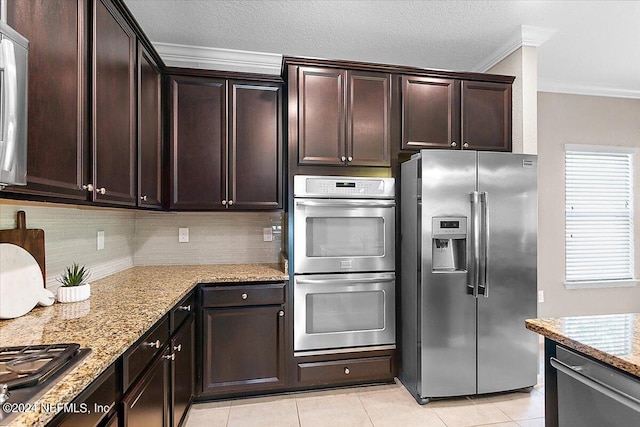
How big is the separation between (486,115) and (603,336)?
2105mm

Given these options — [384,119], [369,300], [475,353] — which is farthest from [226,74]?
[475,353]

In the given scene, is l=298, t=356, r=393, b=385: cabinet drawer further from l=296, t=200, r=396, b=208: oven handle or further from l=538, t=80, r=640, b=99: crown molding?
l=538, t=80, r=640, b=99: crown molding

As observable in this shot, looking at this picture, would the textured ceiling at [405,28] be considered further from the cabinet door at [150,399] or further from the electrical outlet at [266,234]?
the cabinet door at [150,399]

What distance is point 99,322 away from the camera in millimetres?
1344

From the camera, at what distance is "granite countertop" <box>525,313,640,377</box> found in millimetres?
1040

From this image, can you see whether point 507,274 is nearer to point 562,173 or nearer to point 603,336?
point 603,336

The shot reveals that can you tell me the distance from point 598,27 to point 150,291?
12.3 ft

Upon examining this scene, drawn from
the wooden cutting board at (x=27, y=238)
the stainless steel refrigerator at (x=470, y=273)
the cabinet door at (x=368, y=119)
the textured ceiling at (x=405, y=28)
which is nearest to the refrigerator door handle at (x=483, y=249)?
the stainless steel refrigerator at (x=470, y=273)

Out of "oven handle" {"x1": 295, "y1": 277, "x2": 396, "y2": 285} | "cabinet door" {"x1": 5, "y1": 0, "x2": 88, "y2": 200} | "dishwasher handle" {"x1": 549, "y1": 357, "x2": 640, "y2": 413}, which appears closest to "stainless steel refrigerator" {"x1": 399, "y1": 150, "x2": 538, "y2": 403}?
"oven handle" {"x1": 295, "y1": 277, "x2": 396, "y2": 285}

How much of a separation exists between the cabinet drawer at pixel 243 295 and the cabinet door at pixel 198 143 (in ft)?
2.22

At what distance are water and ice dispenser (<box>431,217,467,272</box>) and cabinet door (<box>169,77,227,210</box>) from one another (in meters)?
1.63

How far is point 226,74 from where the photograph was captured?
2.69 metres

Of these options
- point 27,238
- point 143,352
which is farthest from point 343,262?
point 27,238

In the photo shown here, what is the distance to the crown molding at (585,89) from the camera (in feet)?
12.1
